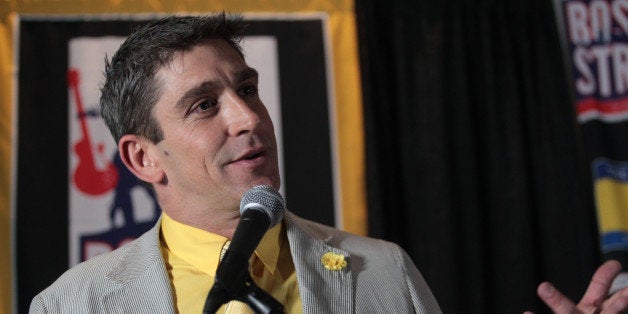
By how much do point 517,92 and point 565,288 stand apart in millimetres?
938

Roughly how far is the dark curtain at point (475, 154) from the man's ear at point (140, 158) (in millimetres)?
1470

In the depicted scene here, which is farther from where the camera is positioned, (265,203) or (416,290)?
(416,290)

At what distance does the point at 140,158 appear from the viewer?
190cm

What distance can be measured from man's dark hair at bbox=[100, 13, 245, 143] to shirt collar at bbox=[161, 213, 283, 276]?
9.7 inches

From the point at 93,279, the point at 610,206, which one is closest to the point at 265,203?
the point at 93,279

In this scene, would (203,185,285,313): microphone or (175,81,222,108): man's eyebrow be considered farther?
(175,81,222,108): man's eyebrow

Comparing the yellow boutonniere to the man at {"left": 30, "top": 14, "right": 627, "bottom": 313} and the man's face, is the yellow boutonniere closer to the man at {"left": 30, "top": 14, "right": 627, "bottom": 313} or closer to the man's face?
the man at {"left": 30, "top": 14, "right": 627, "bottom": 313}

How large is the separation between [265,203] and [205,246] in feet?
1.67

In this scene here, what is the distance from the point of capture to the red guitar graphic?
3.05 metres

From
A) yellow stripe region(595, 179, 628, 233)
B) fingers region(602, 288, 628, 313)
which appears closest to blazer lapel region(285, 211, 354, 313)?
fingers region(602, 288, 628, 313)

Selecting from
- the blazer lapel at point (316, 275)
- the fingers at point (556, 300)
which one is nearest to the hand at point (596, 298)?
the fingers at point (556, 300)

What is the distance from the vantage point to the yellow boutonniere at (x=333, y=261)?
1.76 m

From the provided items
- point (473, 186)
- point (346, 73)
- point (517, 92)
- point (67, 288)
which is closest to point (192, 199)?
point (67, 288)

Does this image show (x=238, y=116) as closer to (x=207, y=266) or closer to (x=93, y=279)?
(x=207, y=266)
